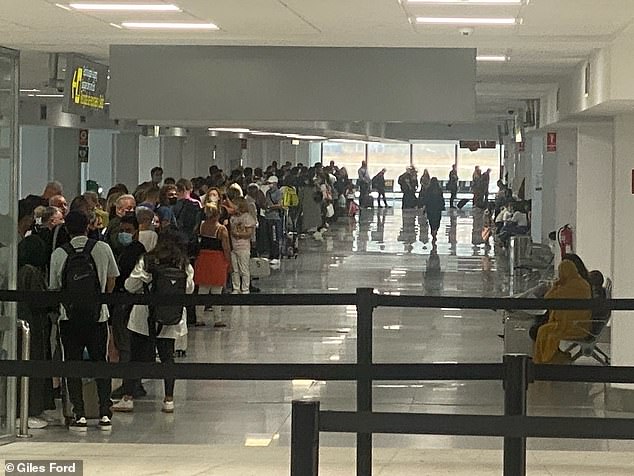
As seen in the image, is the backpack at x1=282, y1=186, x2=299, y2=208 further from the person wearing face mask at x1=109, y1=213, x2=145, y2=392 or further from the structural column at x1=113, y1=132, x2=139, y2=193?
the person wearing face mask at x1=109, y1=213, x2=145, y2=392

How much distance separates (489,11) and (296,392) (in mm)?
5364

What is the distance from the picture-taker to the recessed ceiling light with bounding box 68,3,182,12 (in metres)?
8.24

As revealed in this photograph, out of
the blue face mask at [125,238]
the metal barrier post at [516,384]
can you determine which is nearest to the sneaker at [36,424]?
the blue face mask at [125,238]

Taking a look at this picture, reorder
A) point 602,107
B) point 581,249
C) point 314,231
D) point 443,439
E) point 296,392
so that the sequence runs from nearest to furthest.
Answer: point 443,439 → point 602,107 → point 296,392 → point 581,249 → point 314,231

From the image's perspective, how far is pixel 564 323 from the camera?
12.7 metres

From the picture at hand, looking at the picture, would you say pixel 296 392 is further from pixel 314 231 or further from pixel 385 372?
pixel 314 231

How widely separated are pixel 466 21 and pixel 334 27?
0.91m

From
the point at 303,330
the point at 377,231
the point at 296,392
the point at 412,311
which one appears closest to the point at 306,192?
the point at 377,231

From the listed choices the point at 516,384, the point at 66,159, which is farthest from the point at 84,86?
the point at 66,159

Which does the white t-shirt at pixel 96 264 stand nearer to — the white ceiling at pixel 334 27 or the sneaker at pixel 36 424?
the sneaker at pixel 36 424

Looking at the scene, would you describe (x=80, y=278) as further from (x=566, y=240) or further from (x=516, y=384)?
(x=566, y=240)

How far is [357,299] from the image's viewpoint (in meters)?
7.74

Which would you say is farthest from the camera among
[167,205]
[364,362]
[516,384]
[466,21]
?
[167,205]

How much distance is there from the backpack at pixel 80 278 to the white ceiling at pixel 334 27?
166cm
